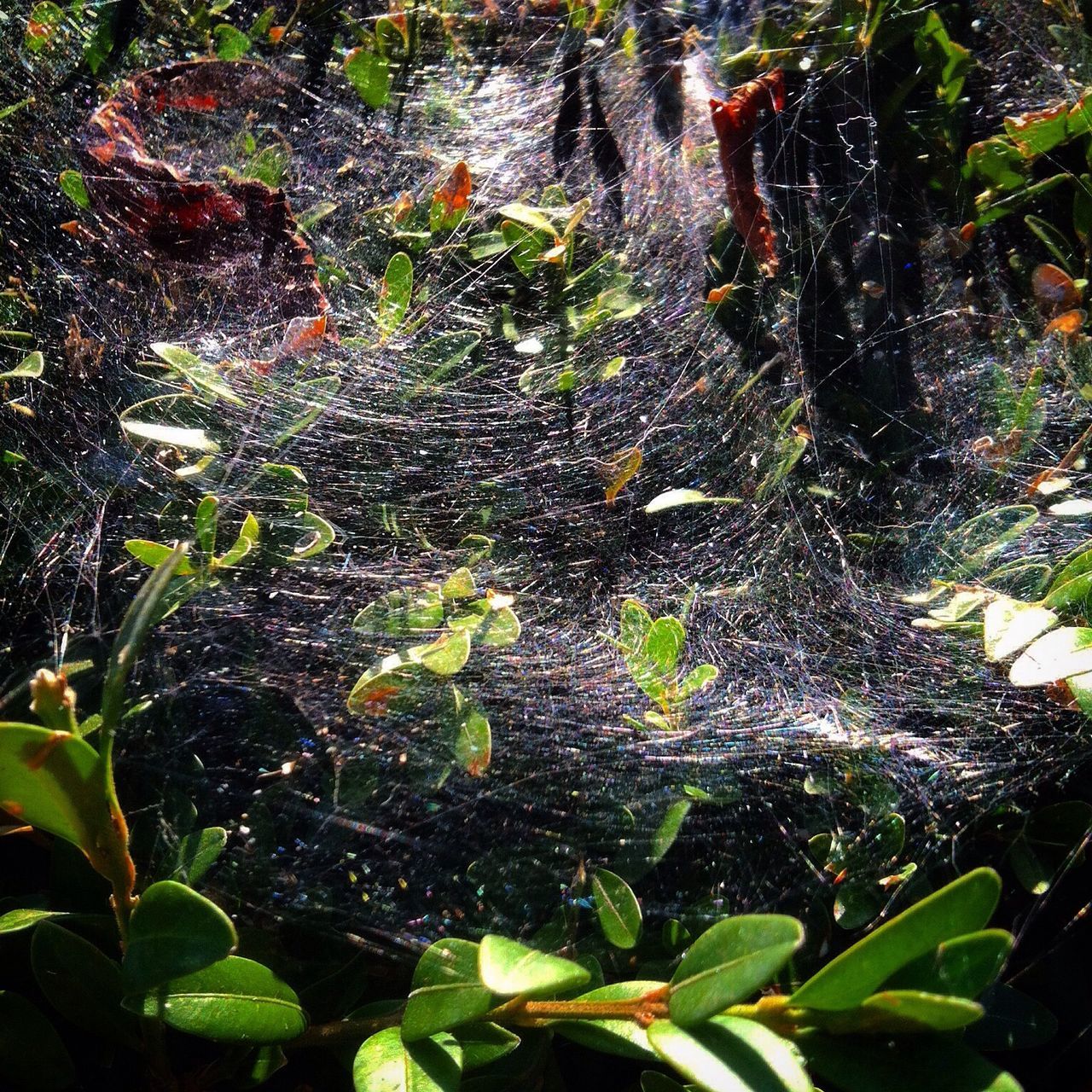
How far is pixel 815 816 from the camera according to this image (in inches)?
39.5

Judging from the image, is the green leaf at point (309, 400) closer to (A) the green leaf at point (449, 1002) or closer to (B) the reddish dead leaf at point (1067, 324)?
Answer: (A) the green leaf at point (449, 1002)

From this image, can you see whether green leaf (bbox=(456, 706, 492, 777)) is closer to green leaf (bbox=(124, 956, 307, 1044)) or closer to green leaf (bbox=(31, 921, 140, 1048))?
green leaf (bbox=(124, 956, 307, 1044))

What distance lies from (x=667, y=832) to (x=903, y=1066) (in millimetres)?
336

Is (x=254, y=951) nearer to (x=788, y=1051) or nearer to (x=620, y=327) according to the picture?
(x=788, y=1051)

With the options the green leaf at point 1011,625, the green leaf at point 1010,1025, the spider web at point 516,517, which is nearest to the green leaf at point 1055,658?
the green leaf at point 1011,625

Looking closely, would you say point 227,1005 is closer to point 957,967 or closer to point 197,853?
point 197,853

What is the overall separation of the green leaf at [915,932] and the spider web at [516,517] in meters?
0.33

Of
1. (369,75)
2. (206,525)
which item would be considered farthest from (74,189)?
(206,525)

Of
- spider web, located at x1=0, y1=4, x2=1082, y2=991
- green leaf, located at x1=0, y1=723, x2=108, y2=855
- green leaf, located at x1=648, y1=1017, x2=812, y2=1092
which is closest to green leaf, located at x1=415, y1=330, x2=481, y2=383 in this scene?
spider web, located at x1=0, y1=4, x2=1082, y2=991

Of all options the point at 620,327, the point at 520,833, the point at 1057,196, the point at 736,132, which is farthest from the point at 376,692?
the point at 1057,196

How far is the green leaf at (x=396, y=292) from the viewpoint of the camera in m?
1.45

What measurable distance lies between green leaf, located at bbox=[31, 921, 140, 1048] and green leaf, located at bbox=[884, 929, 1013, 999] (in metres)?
0.70

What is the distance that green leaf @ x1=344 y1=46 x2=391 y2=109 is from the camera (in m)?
1.80

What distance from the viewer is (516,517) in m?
1.27
